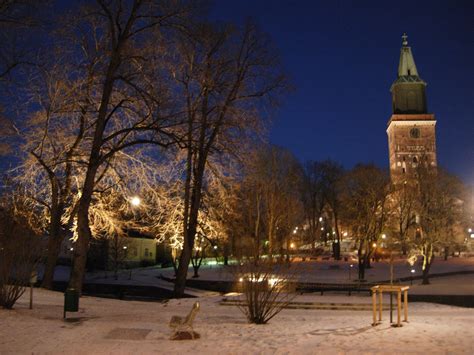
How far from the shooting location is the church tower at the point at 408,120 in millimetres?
105000

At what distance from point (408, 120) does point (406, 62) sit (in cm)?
1478

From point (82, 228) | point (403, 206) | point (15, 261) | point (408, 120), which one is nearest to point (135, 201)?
point (82, 228)

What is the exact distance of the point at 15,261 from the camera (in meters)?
16.0

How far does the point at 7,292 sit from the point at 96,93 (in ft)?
30.9

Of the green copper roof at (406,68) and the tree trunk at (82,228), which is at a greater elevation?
the green copper roof at (406,68)

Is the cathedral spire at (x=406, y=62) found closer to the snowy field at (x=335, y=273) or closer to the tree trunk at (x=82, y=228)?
the snowy field at (x=335, y=273)

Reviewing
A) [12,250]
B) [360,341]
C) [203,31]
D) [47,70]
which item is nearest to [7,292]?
[12,250]

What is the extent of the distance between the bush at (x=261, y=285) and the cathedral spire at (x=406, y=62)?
104109 mm

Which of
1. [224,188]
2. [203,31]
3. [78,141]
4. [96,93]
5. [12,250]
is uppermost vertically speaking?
[203,31]

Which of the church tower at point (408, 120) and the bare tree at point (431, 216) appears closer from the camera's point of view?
the bare tree at point (431, 216)

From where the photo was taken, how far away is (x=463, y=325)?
1483 centimetres

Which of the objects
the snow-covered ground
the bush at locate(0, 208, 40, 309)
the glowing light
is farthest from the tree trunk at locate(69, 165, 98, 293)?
the snow-covered ground

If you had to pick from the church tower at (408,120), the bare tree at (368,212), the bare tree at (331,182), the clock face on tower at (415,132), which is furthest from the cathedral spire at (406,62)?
the bare tree at (368,212)

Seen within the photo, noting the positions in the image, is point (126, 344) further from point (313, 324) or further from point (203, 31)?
point (203, 31)
